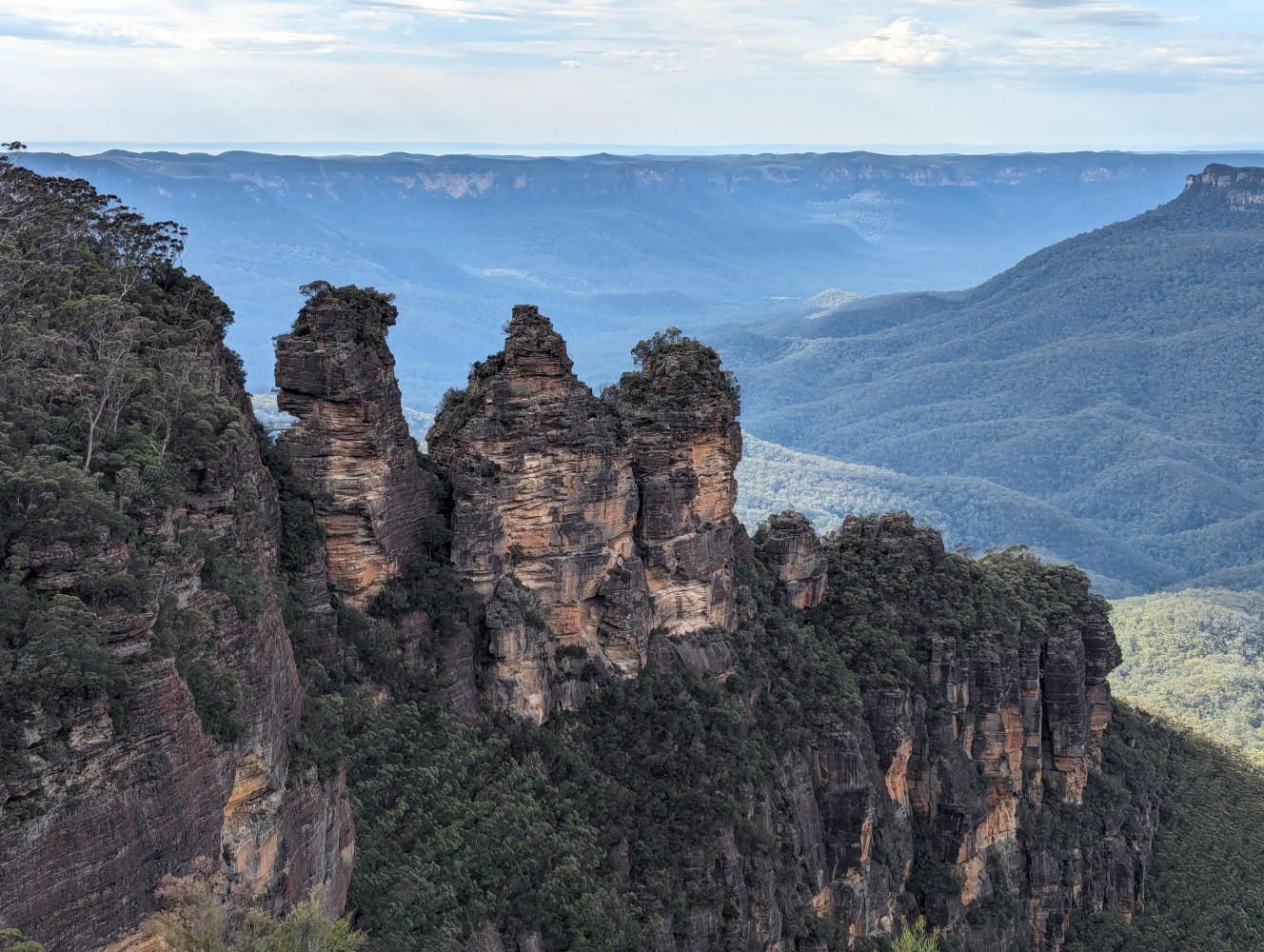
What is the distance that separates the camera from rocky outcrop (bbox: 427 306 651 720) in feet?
149

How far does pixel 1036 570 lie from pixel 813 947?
1119 inches

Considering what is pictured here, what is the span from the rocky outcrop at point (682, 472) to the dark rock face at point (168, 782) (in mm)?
19162

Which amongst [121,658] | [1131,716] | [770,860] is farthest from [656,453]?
[1131,716]

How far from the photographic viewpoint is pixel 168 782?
26.6 m

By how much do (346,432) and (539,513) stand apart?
769 cm

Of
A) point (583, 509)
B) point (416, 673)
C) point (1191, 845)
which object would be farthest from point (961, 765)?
point (416, 673)

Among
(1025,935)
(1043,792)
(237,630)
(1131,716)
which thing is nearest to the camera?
(237,630)

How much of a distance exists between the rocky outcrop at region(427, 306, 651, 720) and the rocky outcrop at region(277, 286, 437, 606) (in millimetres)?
3282

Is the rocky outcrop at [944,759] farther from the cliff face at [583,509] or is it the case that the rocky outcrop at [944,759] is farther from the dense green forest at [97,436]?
the dense green forest at [97,436]

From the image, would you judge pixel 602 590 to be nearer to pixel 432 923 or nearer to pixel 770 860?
pixel 770 860

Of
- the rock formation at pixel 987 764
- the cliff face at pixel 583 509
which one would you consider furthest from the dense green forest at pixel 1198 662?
the cliff face at pixel 583 509

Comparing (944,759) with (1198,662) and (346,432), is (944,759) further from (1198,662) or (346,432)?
(1198,662)

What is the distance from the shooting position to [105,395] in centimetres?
3069

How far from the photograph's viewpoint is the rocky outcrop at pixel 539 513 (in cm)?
4541
